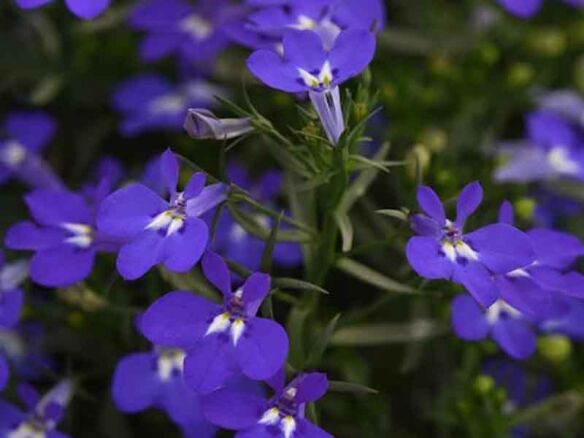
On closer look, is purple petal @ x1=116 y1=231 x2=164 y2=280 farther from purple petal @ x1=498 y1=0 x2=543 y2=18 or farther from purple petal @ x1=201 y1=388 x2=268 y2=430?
purple petal @ x1=498 y1=0 x2=543 y2=18

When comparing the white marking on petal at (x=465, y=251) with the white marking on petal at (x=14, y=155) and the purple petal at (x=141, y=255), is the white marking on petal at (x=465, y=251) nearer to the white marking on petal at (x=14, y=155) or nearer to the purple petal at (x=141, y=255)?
the purple petal at (x=141, y=255)

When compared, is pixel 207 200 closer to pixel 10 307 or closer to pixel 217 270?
pixel 217 270

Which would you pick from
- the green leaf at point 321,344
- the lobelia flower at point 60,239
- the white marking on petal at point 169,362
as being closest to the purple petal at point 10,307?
the lobelia flower at point 60,239

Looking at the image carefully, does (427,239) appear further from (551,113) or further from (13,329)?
(551,113)

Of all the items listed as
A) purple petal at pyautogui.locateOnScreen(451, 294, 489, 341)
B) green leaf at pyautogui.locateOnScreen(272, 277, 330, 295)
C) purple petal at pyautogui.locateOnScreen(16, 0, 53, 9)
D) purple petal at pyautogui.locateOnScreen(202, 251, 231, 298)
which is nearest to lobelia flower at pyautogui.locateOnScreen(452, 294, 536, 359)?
purple petal at pyautogui.locateOnScreen(451, 294, 489, 341)

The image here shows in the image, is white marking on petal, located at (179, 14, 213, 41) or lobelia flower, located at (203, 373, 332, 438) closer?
lobelia flower, located at (203, 373, 332, 438)

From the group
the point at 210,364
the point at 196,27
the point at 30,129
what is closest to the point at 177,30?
the point at 196,27

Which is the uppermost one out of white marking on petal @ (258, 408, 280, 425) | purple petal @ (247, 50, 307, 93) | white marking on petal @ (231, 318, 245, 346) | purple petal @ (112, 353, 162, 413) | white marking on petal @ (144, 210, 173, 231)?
purple petal @ (247, 50, 307, 93)
